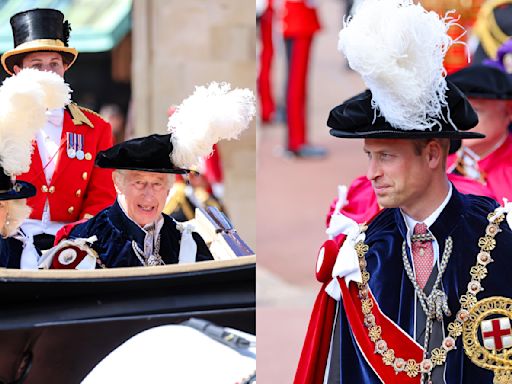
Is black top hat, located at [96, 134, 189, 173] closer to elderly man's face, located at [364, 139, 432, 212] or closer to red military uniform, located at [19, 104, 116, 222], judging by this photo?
red military uniform, located at [19, 104, 116, 222]

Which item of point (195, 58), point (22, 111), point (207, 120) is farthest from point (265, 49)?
point (22, 111)

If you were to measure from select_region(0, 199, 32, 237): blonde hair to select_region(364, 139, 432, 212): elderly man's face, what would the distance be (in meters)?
0.90

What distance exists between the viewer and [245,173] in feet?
19.6

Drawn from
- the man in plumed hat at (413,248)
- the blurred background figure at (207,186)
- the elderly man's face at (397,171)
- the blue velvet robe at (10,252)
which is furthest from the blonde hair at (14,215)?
the blurred background figure at (207,186)

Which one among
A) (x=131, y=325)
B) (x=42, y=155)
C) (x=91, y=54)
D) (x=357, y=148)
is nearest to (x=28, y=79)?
(x=42, y=155)

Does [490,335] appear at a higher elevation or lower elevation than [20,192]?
lower

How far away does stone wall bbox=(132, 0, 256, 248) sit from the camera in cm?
536

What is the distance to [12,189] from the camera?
328 cm

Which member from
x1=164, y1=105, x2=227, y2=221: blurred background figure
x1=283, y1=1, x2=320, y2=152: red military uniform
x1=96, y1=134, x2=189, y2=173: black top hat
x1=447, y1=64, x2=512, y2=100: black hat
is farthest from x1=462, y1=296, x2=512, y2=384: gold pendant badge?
x1=283, y1=1, x2=320, y2=152: red military uniform

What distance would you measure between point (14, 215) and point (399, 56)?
3.55ft

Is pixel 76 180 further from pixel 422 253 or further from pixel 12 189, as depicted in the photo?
pixel 422 253

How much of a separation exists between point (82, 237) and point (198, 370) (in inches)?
20.1

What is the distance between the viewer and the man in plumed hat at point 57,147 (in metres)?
3.41

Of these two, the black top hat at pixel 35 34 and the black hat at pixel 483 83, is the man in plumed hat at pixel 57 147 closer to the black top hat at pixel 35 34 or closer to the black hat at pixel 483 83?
the black top hat at pixel 35 34
